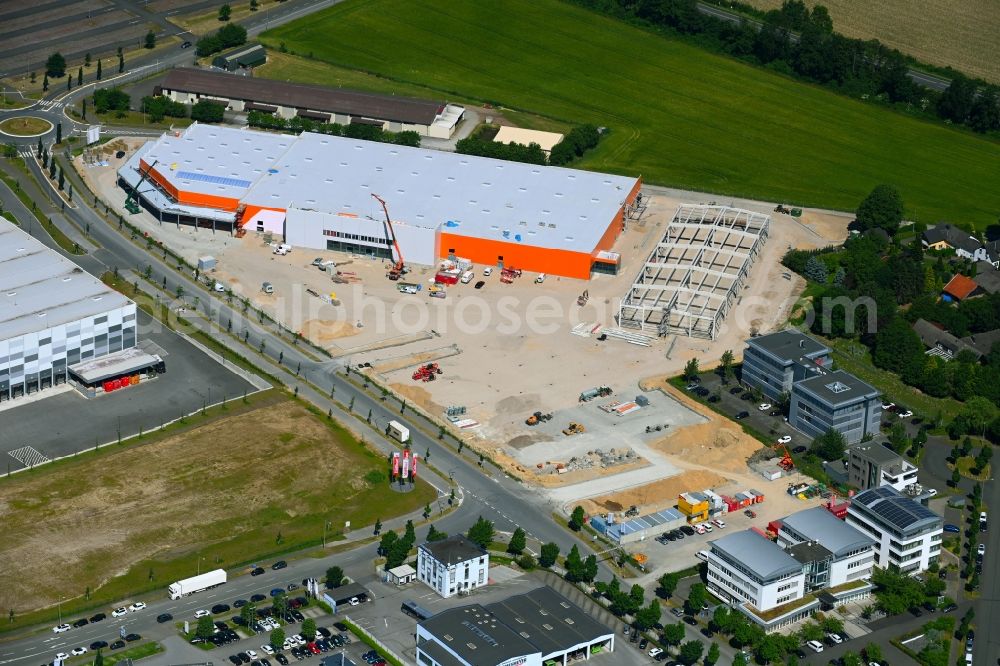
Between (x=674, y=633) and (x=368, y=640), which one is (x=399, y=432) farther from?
(x=674, y=633)

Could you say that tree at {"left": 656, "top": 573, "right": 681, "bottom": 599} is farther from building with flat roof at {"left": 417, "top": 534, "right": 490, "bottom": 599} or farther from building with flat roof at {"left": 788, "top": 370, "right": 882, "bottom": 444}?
building with flat roof at {"left": 788, "top": 370, "right": 882, "bottom": 444}

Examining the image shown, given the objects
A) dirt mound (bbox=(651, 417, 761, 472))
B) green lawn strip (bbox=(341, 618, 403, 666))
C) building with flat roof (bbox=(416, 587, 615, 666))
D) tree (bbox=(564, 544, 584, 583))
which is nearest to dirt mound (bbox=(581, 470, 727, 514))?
dirt mound (bbox=(651, 417, 761, 472))

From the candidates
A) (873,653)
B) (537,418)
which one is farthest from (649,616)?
(537,418)

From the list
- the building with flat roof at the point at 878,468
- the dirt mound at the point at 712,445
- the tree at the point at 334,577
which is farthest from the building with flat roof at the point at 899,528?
the tree at the point at 334,577

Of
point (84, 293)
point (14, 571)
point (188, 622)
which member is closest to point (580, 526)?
point (188, 622)

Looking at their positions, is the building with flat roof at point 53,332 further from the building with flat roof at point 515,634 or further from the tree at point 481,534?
the building with flat roof at point 515,634

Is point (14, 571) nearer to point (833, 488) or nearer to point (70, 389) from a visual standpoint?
point (70, 389)
